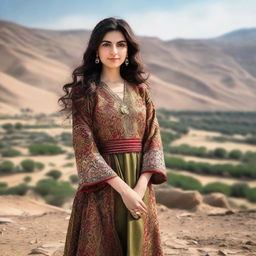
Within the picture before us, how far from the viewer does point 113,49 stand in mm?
3035

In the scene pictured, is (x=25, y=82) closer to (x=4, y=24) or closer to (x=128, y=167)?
(x=4, y=24)

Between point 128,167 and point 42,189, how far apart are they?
383 inches

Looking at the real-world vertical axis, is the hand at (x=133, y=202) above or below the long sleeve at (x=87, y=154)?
below

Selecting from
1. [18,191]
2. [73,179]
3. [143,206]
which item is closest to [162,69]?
[73,179]

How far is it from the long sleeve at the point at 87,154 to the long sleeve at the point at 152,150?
289 millimetres

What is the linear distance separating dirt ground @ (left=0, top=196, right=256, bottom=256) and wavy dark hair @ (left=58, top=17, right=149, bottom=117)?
2.49 m

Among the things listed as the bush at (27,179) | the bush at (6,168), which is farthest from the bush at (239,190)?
the bush at (6,168)

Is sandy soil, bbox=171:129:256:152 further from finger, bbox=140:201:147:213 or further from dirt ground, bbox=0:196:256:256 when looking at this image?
finger, bbox=140:201:147:213

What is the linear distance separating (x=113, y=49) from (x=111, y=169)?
831 mm

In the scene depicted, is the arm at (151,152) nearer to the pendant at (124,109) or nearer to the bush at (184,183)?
the pendant at (124,109)

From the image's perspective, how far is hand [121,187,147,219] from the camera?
2779 millimetres

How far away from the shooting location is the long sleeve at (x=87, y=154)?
2.87 metres

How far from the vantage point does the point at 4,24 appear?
308ft

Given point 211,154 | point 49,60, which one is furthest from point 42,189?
point 49,60
